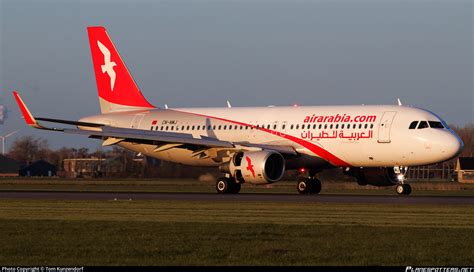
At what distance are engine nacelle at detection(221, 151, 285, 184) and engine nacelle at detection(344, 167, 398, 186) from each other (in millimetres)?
4734

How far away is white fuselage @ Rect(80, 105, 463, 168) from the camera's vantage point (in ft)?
151

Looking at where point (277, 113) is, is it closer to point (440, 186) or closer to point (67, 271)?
point (440, 186)

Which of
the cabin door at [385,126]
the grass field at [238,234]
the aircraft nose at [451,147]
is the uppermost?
the cabin door at [385,126]

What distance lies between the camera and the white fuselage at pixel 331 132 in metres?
46.0

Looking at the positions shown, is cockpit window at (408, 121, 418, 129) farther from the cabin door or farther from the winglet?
the winglet

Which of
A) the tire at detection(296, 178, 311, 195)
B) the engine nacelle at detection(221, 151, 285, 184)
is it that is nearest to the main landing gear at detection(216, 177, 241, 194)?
the engine nacelle at detection(221, 151, 285, 184)

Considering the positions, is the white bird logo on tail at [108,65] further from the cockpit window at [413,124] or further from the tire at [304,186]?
the cockpit window at [413,124]

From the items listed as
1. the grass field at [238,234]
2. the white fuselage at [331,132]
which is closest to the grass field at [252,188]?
the white fuselage at [331,132]

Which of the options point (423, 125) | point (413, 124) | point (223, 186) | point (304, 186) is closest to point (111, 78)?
point (223, 186)

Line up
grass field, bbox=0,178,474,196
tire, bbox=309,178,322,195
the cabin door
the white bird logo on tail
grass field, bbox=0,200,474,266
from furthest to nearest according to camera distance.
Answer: the white bird logo on tail
grass field, bbox=0,178,474,196
tire, bbox=309,178,322,195
the cabin door
grass field, bbox=0,200,474,266

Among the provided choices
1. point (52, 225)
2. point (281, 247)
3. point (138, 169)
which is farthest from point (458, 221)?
point (138, 169)

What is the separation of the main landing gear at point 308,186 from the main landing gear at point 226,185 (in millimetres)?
3069

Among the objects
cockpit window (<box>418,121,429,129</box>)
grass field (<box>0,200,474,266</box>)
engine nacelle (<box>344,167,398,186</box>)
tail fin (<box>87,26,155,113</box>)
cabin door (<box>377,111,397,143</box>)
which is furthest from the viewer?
tail fin (<box>87,26,155,113</box>)

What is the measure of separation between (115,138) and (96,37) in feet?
28.7
